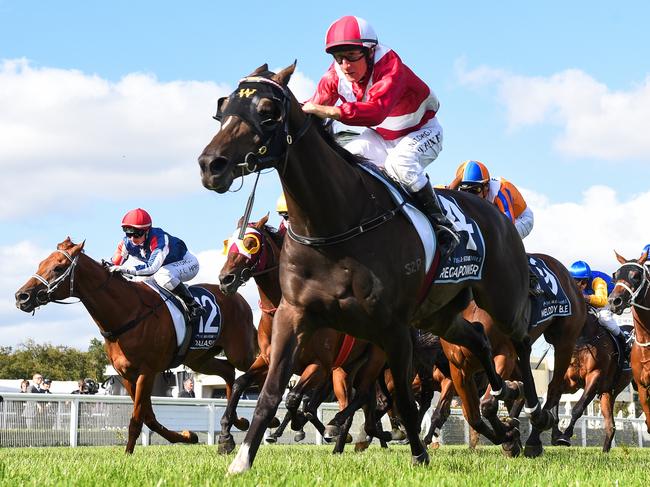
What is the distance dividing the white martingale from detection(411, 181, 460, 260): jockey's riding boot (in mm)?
190

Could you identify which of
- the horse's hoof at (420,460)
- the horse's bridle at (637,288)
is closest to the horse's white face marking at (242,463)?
the horse's hoof at (420,460)

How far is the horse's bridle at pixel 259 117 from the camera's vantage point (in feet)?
15.7

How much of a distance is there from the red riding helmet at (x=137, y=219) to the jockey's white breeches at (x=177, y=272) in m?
0.62

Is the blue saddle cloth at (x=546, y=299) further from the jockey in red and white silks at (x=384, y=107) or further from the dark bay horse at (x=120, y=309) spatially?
the dark bay horse at (x=120, y=309)

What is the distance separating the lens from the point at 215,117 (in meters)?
4.95

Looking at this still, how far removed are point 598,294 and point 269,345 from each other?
18.0 ft

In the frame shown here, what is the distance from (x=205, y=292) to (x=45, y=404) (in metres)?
3.16

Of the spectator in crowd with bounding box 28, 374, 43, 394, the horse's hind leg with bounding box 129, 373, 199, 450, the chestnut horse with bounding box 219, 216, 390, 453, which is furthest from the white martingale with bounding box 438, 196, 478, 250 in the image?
the spectator in crowd with bounding box 28, 374, 43, 394

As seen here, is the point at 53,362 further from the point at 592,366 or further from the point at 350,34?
the point at 350,34

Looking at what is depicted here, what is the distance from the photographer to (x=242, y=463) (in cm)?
470

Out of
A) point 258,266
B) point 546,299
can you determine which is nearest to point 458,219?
point 546,299

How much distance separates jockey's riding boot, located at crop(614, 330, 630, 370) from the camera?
45.9 feet

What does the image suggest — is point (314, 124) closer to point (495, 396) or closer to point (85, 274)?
point (495, 396)

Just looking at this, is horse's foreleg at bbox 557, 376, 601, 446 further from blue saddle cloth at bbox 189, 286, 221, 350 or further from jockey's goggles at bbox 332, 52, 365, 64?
jockey's goggles at bbox 332, 52, 365, 64
